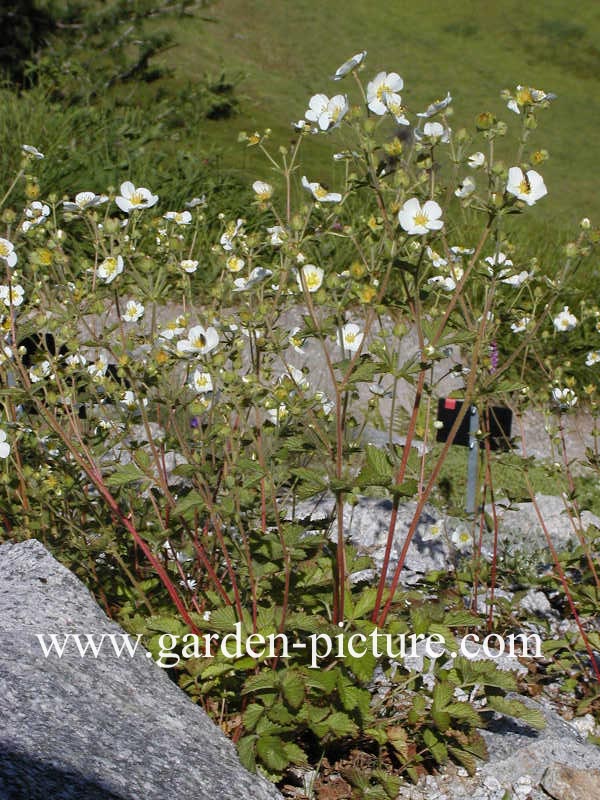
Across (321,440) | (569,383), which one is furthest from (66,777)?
(569,383)

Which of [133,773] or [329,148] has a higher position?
[133,773]

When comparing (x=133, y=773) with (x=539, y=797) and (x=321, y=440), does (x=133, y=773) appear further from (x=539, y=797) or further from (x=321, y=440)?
(x=539, y=797)

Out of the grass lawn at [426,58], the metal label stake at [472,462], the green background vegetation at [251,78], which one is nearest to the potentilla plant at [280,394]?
the metal label stake at [472,462]

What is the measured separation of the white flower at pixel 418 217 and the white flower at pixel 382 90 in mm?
211

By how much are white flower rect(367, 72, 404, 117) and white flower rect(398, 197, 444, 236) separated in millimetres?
211

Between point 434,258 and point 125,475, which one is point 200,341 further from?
point 434,258

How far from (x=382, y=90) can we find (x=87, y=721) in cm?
132

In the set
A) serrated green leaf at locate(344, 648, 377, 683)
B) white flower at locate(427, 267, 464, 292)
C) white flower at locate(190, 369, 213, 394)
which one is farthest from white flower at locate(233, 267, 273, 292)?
serrated green leaf at locate(344, 648, 377, 683)

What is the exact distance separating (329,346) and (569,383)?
2.83 metres

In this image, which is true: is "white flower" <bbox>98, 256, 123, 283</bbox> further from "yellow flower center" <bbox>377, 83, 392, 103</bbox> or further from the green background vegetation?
the green background vegetation

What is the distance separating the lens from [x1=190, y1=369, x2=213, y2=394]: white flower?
195 cm

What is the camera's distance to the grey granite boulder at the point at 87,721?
4.82ft

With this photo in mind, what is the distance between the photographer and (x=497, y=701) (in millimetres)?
1909

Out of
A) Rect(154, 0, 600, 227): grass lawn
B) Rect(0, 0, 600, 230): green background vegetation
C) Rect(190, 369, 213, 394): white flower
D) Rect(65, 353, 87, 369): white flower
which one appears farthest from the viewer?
Rect(154, 0, 600, 227): grass lawn
